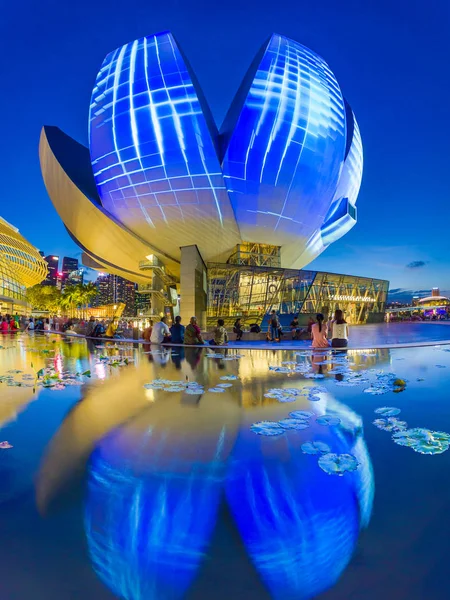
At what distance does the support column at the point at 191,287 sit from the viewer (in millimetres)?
32869

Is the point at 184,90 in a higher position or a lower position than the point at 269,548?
higher

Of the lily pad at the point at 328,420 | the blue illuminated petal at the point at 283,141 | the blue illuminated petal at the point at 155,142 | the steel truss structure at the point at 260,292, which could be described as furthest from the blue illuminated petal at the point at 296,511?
the blue illuminated petal at the point at 283,141

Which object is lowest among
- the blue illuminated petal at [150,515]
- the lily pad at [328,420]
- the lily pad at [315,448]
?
the blue illuminated petal at [150,515]

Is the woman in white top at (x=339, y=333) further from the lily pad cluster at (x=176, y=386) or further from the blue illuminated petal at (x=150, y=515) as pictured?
the blue illuminated petal at (x=150, y=515)

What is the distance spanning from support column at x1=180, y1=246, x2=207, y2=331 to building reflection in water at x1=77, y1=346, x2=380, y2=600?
28980 mm

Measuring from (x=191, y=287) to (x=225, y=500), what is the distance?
31122mm

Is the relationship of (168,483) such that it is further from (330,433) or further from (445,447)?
(445,447)

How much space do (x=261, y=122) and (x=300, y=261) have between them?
2316cm

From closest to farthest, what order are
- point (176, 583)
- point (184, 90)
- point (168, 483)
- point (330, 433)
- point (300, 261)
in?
1. point (176, 583)
2. point (168, 483)
3. point (330, 433)
4. point (184, 90)
5. point (300, 261)

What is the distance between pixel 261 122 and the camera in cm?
3066

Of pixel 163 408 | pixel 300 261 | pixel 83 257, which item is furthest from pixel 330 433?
pixel 83 257

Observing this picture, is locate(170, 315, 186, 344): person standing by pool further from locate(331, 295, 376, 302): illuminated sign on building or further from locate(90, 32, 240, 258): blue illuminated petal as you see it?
locate(331, 295, 376, 302): illuminated sign on building

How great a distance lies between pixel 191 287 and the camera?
3316 centimetres

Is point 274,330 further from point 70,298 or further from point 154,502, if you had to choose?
point 70,298
